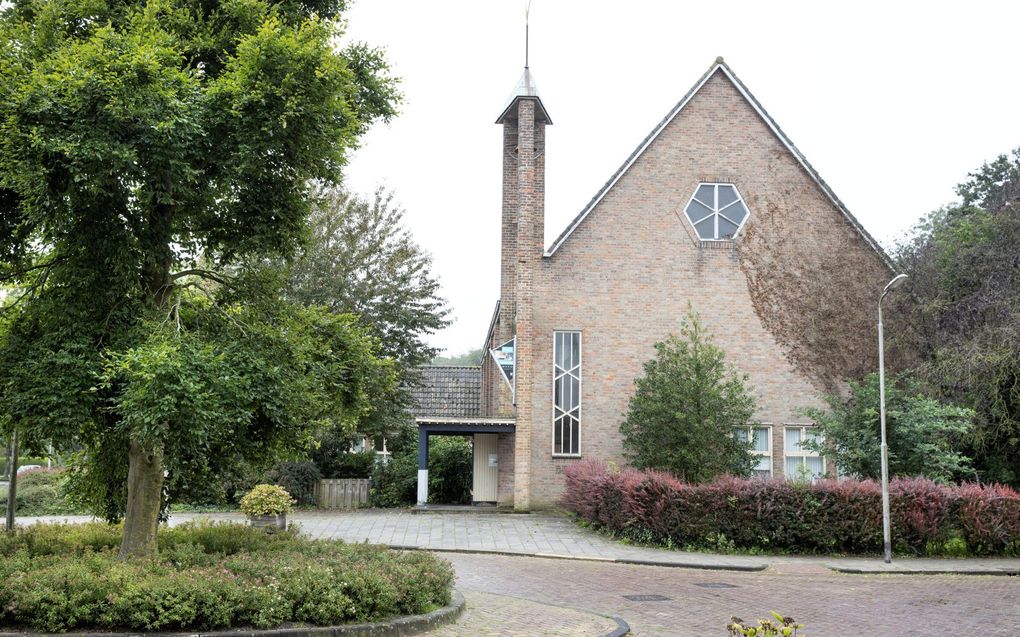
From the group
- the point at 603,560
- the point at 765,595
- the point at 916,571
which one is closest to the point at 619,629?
the point at 765,595

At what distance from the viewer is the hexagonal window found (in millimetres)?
27562

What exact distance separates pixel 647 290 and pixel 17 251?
18369 mm

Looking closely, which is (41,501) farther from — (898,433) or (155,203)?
(898,433)

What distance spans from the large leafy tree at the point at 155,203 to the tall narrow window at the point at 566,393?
46.4 feet

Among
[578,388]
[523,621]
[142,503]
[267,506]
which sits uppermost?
[578,388]

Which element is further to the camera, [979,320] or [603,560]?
[979,320]

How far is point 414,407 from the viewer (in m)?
31.8

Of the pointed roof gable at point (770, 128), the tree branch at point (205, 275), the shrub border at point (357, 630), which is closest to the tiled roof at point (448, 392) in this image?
the pointed roof gable at point (770, 128)

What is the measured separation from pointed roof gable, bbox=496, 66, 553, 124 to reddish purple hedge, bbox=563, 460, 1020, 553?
13.1m

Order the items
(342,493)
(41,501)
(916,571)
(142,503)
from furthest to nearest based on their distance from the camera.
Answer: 1. (41,501)
2. (342,493)
3. (916,571)
4. (142,503)

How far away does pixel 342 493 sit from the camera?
29516 millimetres

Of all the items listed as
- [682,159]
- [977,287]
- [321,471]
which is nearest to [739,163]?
[682,159]

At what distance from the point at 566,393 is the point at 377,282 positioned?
8.93 metres

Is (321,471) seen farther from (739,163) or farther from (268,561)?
(268,561)
